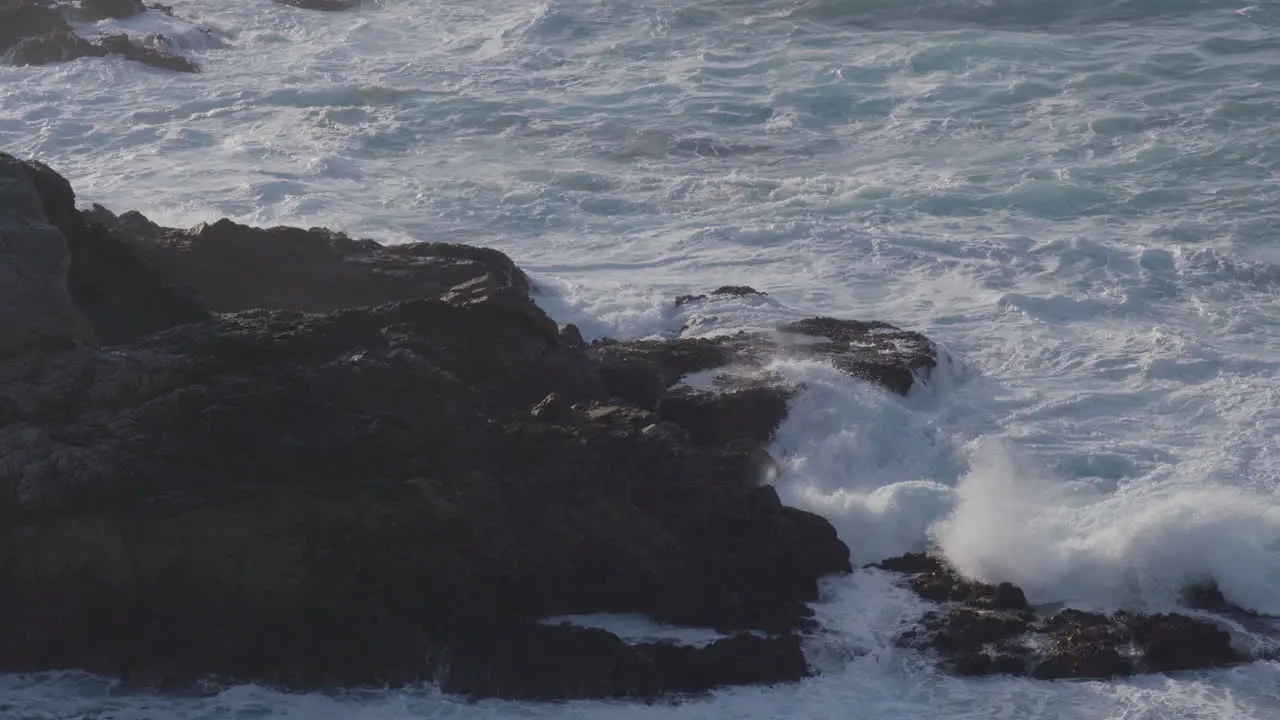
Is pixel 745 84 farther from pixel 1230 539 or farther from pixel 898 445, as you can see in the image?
pixel 1230 539

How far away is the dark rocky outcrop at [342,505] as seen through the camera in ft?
29.2

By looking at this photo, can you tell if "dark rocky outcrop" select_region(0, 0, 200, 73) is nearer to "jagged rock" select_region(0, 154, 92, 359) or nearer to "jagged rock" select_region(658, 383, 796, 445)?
"jagged rock" select_region(658, 383, 796, 445)

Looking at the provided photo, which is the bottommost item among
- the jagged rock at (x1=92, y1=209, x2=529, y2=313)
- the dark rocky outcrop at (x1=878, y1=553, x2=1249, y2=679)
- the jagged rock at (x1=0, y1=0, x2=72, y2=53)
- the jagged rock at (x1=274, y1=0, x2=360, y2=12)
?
the dark rocky outcrop at (x1=878, y1=553, x2=1249, y2=679)

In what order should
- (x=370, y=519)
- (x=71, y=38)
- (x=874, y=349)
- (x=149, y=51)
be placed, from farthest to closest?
(x=71, y=38), (x=149, y=51), (x=874, y=349), (x=370, y=519)

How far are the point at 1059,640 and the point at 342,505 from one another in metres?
4.30

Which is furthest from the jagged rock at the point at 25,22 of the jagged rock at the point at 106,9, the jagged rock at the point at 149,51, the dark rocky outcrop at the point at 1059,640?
the dark rocky outcrop at the point at 1059,640

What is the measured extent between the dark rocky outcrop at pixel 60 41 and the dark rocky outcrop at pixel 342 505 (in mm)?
17288

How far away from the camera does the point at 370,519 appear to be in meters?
9.22

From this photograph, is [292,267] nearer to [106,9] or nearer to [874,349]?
[874,349]

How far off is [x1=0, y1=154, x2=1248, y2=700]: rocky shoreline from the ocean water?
23 centimetres

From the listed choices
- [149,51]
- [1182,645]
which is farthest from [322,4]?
[1182,645]

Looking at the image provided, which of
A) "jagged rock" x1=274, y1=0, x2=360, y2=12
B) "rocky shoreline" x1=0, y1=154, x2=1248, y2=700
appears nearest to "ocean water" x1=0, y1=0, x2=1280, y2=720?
"rocky shoreline" x1=0, y1=154, x2=1248, y2=700

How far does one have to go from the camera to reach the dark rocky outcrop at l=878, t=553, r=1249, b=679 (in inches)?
→ 371

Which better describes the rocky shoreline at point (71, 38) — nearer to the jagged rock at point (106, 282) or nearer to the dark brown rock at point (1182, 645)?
the jagged rock at point (106, 282)
